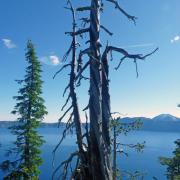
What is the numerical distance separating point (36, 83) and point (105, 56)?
19.2m

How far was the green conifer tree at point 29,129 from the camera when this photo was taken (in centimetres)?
2192

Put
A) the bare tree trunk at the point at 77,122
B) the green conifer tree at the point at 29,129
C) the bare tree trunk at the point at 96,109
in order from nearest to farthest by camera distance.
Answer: the bare tree trunk at the point at 96,109 → the bare tree trunk at the point at 77,122 → the green conifer tree at the point at 29,129

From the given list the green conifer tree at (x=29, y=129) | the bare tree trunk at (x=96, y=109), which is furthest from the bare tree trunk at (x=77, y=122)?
the green conifer tree at (x=29, y=129)

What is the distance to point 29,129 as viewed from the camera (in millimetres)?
22656

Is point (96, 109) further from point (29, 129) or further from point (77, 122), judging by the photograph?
point (29, 129)

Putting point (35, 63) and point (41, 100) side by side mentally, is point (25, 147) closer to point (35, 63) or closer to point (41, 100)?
point (41, 100)

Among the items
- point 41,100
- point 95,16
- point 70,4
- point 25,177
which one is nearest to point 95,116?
point 95,16

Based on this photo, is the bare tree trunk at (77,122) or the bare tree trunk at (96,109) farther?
the bare tree trunk at (77,122)

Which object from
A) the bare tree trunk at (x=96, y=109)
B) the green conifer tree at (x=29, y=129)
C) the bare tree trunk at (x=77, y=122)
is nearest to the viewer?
the bare tree trunk at (x=96, y=109)

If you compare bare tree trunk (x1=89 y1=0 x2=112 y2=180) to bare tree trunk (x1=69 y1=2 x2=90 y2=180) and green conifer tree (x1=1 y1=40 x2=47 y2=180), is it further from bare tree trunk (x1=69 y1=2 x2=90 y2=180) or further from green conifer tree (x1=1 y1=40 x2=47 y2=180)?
green conifer tree (x1=1 y1=40 x2=47 y2=180)

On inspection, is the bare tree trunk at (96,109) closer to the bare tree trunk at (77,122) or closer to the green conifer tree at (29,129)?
the bare tree trunk at (77,122)

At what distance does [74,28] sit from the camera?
647cm

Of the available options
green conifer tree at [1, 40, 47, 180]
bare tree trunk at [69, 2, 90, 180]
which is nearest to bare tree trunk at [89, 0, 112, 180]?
bare tree trunk at [69, 2, 90, 180]

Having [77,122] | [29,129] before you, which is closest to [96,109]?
[77,122]
